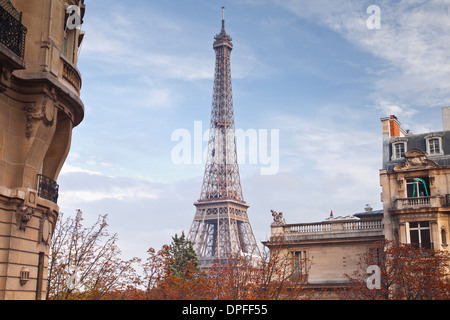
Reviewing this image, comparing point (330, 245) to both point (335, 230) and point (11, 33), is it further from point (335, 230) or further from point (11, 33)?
point (11, 33)

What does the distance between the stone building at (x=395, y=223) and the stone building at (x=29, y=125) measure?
2478cm

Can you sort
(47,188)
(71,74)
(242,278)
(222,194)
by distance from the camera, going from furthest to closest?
(222,194)
(242,278)
(71,74)
(47,188)

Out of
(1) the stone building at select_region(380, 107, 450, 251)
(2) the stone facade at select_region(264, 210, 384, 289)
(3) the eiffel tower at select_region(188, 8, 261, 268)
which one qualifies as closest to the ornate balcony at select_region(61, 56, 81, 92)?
(2) the stone facade at select_region(264, 210, 384, 289)

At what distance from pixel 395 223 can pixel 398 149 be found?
7.23 metres

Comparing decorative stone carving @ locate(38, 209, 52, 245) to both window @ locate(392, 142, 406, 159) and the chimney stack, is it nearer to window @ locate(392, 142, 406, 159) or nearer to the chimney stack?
window @ locate(392, 142, 406, 159)

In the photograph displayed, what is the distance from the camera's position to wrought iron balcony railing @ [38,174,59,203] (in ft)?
66.0

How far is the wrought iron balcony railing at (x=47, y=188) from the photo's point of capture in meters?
20.1

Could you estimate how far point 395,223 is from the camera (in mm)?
43344

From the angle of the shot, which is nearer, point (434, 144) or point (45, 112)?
point (45, 112)

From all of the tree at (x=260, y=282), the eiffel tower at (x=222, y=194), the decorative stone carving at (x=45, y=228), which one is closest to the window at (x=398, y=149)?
the tree at (x=260, y=282)

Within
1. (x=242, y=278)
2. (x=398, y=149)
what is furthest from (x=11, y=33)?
(x=398, y=149)
